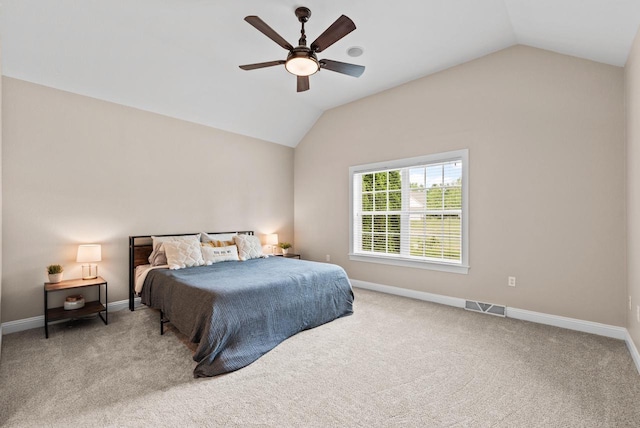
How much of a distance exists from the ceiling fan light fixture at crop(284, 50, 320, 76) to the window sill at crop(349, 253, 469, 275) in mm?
2974

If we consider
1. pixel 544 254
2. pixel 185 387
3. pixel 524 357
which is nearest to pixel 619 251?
pixel 544 254

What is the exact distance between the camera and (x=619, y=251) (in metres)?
2.96

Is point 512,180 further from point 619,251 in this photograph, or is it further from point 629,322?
point 629,322

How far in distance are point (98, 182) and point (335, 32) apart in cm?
336

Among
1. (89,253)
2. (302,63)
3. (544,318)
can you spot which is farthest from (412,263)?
(89,253)

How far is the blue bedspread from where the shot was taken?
2434mm

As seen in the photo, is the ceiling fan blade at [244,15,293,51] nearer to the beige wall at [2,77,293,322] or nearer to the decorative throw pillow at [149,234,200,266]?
the beige wall at [2,77,293,322]

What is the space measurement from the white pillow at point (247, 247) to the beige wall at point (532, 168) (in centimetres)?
205

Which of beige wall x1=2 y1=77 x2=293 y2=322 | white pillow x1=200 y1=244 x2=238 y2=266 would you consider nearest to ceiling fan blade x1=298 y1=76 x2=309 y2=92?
beige wall x1=2 y1=77 x2=293 y2=322

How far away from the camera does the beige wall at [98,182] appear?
127 inches

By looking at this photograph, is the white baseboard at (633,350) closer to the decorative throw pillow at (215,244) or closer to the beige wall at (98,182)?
the decorative throw pillow at (215,244)

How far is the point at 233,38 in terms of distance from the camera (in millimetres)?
3346

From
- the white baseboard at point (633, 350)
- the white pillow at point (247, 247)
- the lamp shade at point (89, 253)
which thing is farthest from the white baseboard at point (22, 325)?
the white baseboard at point (633, 350)

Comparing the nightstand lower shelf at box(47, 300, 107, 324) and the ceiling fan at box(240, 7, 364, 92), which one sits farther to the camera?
the nightstand lower shelf at box(47, 300, 107, 324)
